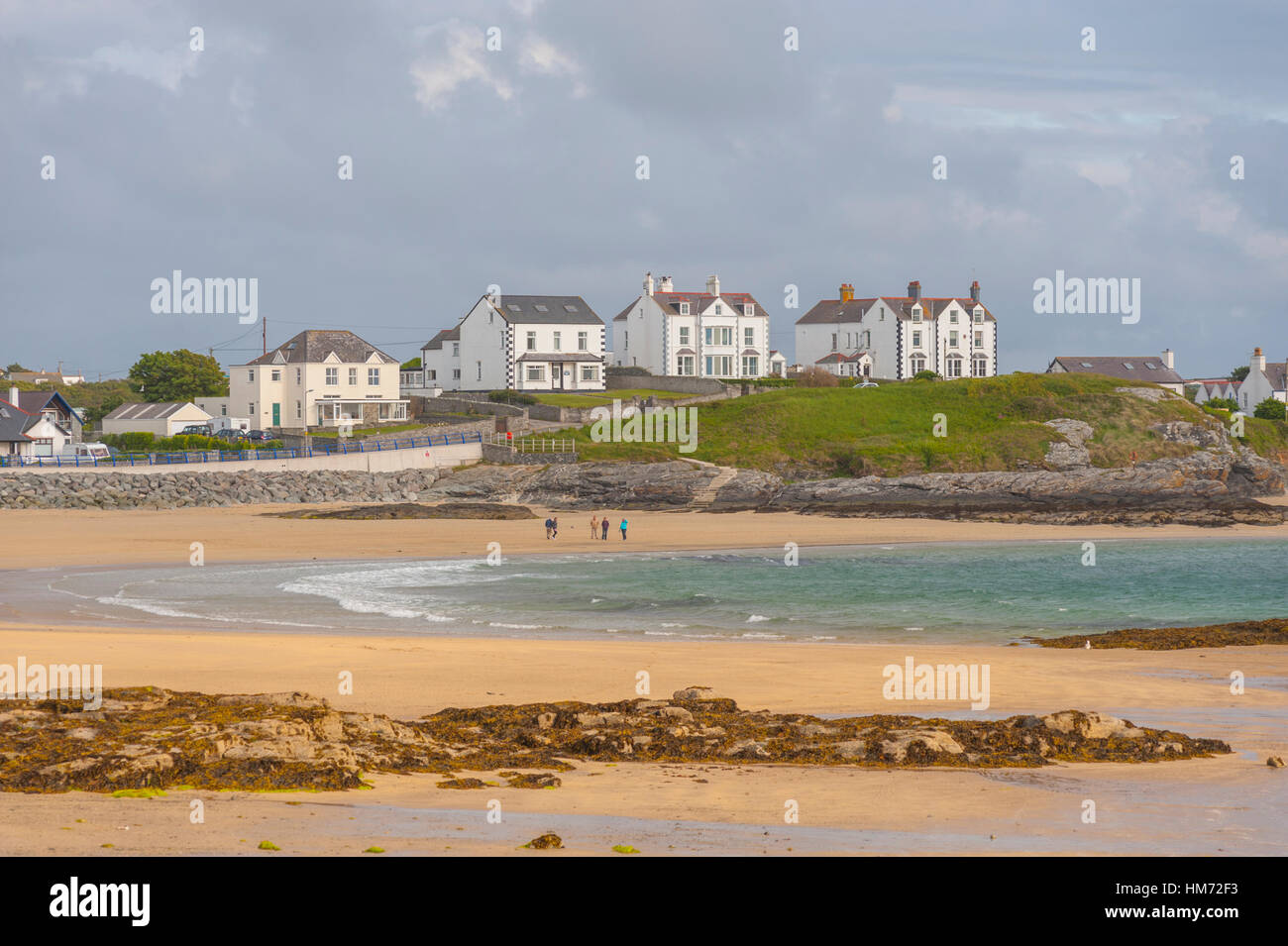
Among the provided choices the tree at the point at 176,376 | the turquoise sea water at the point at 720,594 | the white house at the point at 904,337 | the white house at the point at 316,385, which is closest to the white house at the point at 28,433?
the white house at the point at 316,385

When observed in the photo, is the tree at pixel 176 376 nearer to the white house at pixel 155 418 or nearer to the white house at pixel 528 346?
the white house at pixel 155 418

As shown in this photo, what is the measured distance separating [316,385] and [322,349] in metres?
2.49

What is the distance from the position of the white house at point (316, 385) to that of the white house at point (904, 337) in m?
36.2

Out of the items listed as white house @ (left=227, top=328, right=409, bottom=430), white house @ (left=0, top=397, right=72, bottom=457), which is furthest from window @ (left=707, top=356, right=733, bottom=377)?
white house @ (left=0, top=397, right=72, bottom=457)

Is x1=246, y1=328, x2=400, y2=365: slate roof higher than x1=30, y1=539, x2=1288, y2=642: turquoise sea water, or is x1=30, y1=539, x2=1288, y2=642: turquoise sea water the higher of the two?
x1=246, y1=328, x2=400, y2=365: slate roof

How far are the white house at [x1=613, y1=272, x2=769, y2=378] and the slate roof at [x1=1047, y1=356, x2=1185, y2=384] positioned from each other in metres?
29.0

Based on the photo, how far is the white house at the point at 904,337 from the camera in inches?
3642

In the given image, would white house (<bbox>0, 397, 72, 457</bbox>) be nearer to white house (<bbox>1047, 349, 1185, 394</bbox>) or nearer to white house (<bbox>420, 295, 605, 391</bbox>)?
white house (<bbox>420, 295, 605, 391</bbox>)

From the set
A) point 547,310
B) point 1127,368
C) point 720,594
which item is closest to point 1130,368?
point 1127,368

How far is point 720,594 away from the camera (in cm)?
2973

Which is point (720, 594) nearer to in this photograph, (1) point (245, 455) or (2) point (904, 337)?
(1) point (245, 455)

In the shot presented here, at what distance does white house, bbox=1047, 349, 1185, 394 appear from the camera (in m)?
100

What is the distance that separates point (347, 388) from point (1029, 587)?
180ft
